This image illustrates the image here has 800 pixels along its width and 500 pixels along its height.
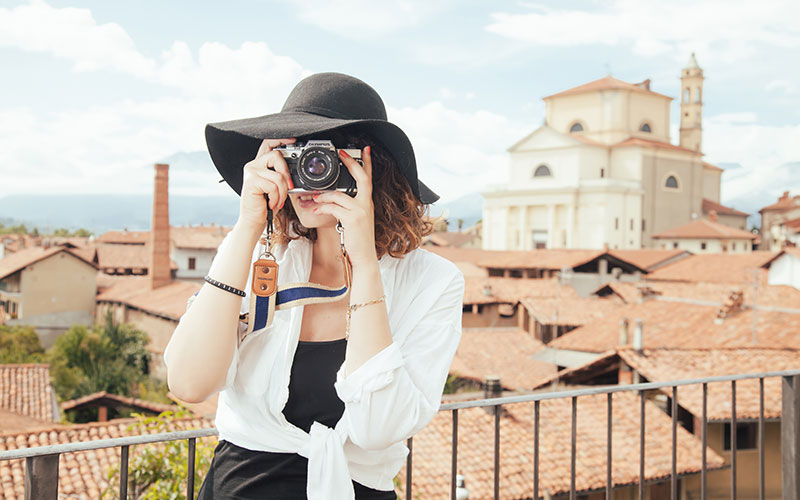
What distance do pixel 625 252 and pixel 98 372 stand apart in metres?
23.4

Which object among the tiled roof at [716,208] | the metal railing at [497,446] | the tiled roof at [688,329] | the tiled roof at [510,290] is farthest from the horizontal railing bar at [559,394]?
the tiled roof at [716,208]

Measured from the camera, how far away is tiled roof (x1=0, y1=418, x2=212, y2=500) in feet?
29.9

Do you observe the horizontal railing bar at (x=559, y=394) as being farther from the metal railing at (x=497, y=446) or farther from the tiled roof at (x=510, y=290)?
the tiled roof at (x=510, y=290)

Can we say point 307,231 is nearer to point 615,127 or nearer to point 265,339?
point 265,339

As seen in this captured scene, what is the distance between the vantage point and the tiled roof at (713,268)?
25.6 meters

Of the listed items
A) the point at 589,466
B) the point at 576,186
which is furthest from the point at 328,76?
the point at 576,186

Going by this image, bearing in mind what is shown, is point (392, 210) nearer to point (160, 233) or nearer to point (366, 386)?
point (366, 386)

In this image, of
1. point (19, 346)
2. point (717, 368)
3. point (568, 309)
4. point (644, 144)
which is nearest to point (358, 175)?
point (717, 368)

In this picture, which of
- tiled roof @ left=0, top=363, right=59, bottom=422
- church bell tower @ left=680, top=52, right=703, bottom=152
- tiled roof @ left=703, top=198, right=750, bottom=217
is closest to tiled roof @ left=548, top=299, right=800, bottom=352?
tiled roof @ left=0, top=363, right=59, bottom=422

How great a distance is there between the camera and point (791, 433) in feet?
8.66

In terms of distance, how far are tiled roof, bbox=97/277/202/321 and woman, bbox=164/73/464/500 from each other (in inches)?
1041

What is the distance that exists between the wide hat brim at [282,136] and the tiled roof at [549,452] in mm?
7513

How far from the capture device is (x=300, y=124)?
4.26 ft

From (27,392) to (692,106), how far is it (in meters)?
49.6
